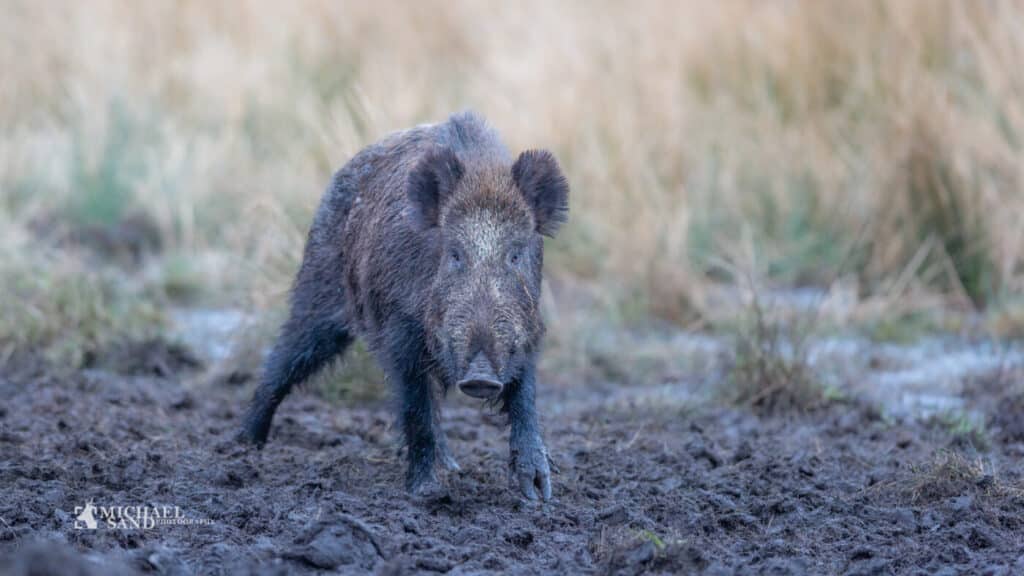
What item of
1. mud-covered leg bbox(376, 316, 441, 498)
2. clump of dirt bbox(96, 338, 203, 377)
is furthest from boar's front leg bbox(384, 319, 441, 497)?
clump of dirt bbox(96, 338, 203, 377)

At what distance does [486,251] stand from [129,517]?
4.82ft

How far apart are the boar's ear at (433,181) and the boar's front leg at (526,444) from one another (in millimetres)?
679

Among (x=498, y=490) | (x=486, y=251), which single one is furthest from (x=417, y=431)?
(x=486, y=251)

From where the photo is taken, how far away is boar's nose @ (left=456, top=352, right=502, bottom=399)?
14.8 feet

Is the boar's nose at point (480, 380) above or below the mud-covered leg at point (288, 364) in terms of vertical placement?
below

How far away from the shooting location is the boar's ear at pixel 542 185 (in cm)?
516

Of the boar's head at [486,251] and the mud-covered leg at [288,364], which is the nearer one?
the boar's head at [486,251]

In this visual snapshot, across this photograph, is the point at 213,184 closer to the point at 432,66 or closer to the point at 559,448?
the point at 432,66

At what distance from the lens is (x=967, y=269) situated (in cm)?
900

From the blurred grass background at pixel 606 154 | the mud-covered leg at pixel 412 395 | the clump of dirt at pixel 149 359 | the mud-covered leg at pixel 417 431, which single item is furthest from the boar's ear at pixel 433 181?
the clump of dirt at pixel 149 359

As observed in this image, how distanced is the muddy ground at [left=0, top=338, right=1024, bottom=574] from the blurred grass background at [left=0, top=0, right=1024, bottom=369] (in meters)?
1.06

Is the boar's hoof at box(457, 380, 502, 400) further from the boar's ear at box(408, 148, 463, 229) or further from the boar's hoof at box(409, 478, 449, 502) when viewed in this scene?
the boar's ear at box(408, 148, 463, 229)

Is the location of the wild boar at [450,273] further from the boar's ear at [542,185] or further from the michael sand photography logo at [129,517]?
the michael sand photography logo at [129,517]

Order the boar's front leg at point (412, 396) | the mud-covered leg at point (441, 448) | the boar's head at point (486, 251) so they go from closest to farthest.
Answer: the boar's head at point (486, 251)
the boar's front leg at point (412, 396)
the mud-covered leg at point (441, 448)
